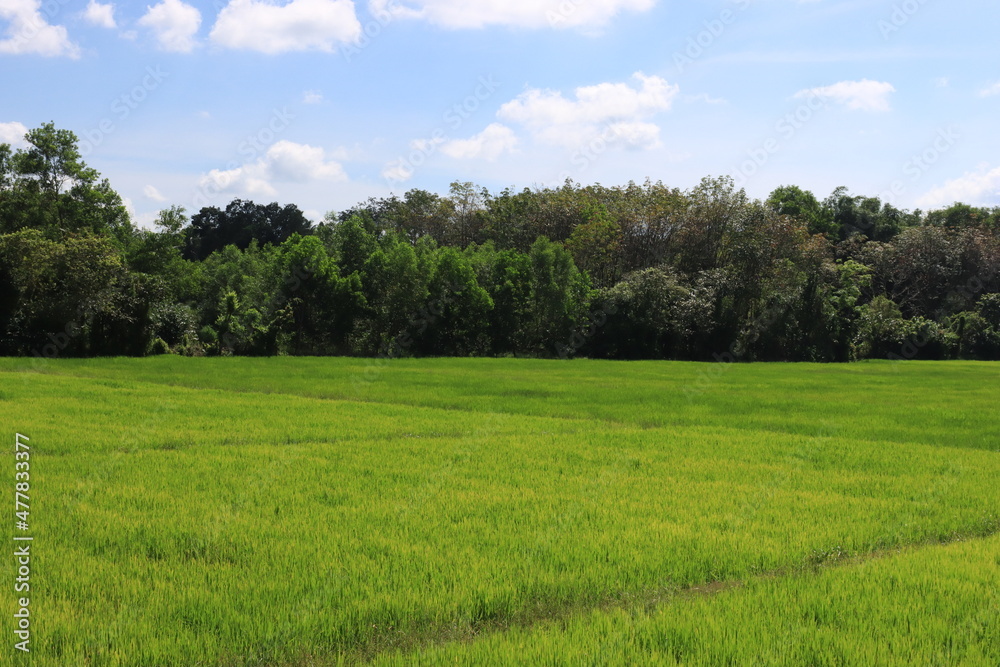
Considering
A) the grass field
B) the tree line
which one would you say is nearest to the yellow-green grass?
the grass field

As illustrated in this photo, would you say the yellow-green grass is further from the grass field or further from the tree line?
the tree line

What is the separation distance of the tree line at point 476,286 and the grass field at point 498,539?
17843 millimetres

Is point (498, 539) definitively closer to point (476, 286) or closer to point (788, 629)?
point (788, 629)

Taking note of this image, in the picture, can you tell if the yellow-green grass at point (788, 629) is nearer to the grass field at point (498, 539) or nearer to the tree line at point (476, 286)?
the grass field at point (498, 539)

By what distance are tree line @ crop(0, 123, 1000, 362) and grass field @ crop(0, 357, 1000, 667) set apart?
17843 mm

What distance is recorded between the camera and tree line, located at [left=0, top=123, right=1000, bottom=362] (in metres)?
33.8

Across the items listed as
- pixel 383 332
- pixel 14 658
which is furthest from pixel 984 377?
pixel 14 658

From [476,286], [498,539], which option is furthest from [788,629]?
[476,286]

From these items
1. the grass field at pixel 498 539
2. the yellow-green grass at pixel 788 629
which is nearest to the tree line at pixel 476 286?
the grass field at pixel 498 539

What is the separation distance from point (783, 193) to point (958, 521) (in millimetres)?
74846

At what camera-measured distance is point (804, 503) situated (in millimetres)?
9438

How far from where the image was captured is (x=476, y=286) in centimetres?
4272

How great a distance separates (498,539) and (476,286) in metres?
35.5

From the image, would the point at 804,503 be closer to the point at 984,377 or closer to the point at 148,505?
the point at 148,505
